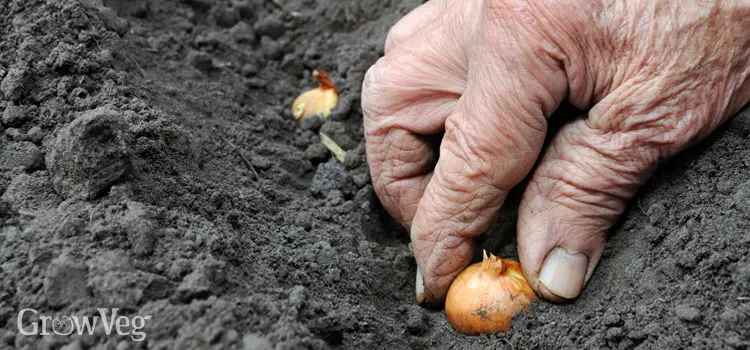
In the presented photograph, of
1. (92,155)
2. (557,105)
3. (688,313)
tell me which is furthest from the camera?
(557,105)

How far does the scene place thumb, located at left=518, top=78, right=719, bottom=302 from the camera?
2.37m

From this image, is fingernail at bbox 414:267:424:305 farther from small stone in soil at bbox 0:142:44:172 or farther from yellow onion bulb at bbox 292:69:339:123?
small stone in soil at bbox 0:142:44:172

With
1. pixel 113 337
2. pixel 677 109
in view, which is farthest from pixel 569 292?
pixel 113 337

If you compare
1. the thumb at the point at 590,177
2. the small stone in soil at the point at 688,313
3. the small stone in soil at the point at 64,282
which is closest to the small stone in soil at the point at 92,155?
the small stone in soil at the point at 64,282

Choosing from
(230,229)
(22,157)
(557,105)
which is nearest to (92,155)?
(22,157)

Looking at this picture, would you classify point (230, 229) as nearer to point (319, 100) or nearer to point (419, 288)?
point (419, 288)

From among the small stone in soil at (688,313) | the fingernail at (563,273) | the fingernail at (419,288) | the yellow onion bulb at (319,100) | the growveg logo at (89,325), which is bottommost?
the fingernail at (419,288)

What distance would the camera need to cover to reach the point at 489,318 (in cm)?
254

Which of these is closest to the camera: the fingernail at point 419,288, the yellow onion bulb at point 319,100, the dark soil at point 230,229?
the dark soil at point 230,229

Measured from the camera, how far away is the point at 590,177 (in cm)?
250

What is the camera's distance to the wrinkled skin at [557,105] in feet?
7.59

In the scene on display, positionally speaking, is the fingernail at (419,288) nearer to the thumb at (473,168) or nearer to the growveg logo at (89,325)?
the thumb at (473,168)

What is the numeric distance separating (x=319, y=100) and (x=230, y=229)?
4.54 feet

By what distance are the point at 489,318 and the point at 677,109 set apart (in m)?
0.92
